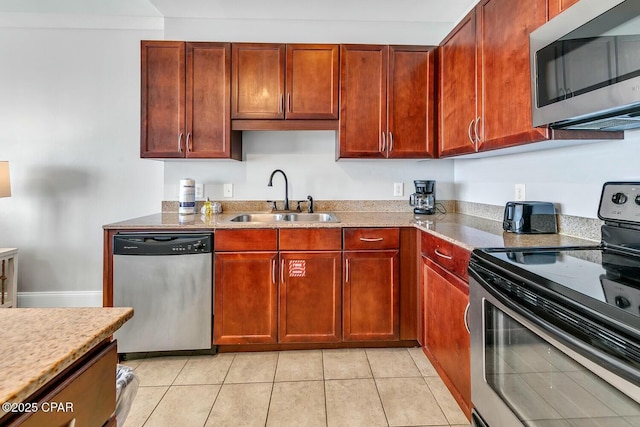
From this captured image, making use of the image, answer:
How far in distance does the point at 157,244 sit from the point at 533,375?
1961mm

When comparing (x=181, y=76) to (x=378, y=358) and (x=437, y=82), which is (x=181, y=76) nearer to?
(x=437, y=82)

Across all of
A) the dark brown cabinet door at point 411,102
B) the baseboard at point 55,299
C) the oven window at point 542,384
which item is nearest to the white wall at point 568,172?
the dark brown cabinet door at point 411,102

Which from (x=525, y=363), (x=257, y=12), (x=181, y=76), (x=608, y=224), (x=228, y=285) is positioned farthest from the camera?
(x=257, y=12)

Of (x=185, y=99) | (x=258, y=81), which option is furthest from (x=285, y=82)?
(x=185, y=99)

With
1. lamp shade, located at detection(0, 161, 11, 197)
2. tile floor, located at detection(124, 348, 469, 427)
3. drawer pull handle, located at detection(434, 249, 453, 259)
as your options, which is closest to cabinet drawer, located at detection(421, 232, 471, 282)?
drawer pull handle, located at detection(434, 249, 453, 259)

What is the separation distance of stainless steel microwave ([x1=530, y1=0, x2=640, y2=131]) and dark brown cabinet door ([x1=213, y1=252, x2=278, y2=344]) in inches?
63.6

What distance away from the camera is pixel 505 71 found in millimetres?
1565

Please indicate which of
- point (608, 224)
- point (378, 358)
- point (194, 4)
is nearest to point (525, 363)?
point (608, 224)

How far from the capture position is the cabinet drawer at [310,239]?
83.2 inches

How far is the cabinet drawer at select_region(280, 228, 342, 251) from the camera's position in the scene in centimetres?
211

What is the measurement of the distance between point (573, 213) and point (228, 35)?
2673 mm

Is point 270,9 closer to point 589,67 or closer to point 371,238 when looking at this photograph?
point 371,238

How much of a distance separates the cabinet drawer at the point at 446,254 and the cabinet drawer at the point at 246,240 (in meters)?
0.94

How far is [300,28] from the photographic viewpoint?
2693 millimetres
